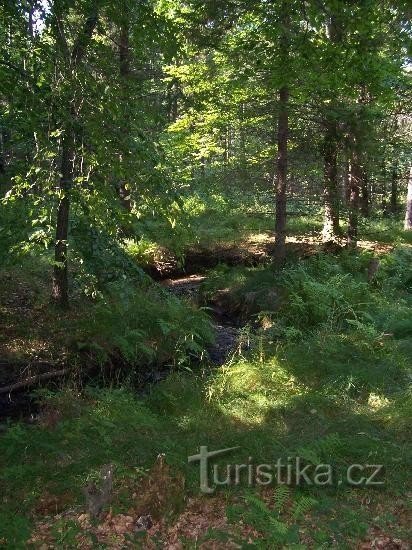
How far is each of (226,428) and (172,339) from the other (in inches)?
139

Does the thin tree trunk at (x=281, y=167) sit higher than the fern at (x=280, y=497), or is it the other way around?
the thin tree trunk at (x=281, y=167)

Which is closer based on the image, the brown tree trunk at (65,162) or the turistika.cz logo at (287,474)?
the turistika.cz logo at (287,474)

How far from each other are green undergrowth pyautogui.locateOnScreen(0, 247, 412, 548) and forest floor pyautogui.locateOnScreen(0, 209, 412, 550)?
0.02 metres

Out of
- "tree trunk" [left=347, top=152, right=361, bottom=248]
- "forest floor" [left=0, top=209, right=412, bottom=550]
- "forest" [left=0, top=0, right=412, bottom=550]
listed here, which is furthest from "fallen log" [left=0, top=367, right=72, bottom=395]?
"tree trunk" [left=347, top=152, right=361, bottom=248]

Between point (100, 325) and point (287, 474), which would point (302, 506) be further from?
point (100, 325)

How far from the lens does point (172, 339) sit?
9.20 m

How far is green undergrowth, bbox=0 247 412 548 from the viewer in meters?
4.20

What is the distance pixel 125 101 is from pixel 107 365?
470 centimetres

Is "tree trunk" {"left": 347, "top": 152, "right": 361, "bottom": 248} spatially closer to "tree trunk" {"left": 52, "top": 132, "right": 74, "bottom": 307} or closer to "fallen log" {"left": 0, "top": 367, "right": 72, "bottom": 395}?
"tree trunk" {"left": 52, "top": 132, "right": 74, "bottom": 307}

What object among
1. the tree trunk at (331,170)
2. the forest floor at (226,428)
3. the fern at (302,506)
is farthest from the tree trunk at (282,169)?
the fern at (302,506)

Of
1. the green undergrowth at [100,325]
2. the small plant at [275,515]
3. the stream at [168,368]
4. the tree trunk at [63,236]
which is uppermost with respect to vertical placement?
the tree trunk at [63,236]

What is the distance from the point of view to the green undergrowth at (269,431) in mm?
4203

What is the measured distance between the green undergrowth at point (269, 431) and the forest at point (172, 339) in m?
0.02

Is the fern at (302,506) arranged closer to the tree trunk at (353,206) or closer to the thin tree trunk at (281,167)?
the thin tree trunk at (281,167)
